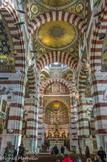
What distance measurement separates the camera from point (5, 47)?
10.0 m

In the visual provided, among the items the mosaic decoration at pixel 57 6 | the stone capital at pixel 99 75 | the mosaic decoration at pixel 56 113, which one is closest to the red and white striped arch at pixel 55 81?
the mosaic decoration at pixel 56 113

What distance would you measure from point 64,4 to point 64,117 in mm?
18314

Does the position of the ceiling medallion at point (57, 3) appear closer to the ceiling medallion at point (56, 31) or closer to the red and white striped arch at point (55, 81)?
the ceiling medallion at point (56, 31)

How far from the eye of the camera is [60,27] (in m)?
14.3

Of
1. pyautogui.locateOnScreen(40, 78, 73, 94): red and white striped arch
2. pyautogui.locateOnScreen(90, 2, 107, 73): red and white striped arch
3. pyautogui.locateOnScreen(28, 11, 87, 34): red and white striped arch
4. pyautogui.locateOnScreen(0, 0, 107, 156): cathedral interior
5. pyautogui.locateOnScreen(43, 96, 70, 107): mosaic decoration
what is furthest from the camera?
pyautogui.locateOnScreen(43, 96, 70, 107): mosaic decoration

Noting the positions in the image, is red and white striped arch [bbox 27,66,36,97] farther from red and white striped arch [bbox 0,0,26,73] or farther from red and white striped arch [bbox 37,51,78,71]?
red and white striped arch [bbox 0,0,26,73]

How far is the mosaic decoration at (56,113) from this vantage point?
24953mm

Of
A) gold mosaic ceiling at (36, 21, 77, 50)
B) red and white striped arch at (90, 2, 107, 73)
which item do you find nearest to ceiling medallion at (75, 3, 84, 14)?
gold mosaic ceiling at (36, 21, 77, 50)

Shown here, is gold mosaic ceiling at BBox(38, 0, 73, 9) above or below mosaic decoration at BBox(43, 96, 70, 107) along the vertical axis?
above

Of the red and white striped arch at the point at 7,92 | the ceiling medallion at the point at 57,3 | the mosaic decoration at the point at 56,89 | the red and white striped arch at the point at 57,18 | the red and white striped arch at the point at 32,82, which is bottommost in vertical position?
the red and white striped arch at the point at 7,92

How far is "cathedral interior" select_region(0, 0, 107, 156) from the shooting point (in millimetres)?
8656

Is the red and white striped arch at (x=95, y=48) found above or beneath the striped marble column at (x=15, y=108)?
above

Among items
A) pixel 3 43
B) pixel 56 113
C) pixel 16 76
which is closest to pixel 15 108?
pixel 16 76

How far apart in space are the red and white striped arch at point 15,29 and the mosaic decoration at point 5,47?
0.95ft
